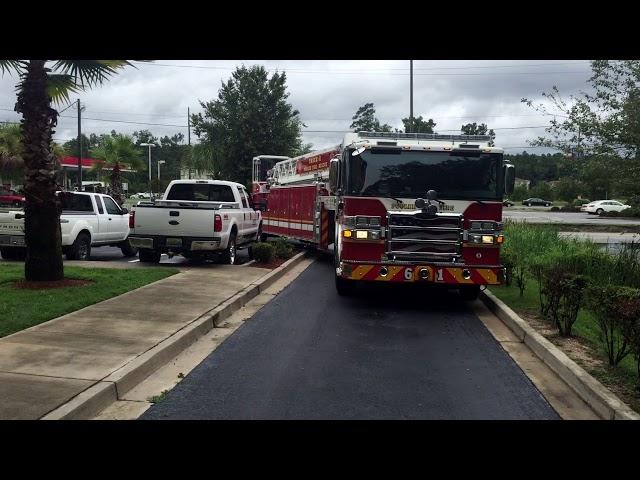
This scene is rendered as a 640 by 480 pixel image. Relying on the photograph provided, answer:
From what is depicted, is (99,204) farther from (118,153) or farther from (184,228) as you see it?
(118,153)

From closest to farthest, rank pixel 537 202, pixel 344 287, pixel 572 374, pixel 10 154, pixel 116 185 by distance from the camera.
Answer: pixel 572 374 → pixel 344 287 → pixel 116 185 → pixel 10 154 → pixel 537 202

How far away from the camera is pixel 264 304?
1087 cm

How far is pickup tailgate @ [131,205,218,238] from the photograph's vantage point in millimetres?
14328

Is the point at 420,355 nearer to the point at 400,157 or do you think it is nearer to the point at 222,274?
the point at 400,157

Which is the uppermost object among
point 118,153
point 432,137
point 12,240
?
point 118,153

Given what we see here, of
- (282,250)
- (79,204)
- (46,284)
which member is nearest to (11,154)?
(79,204)

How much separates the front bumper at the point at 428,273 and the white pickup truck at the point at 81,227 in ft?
23.7

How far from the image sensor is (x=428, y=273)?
402 inches

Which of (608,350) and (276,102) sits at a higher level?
(276,102)

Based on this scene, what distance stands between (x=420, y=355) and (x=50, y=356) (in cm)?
411

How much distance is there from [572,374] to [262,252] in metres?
9.91

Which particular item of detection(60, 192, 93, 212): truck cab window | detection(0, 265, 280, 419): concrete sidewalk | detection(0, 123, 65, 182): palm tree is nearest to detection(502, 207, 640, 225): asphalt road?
detection(60, 192, 93, 212): truck cab window
